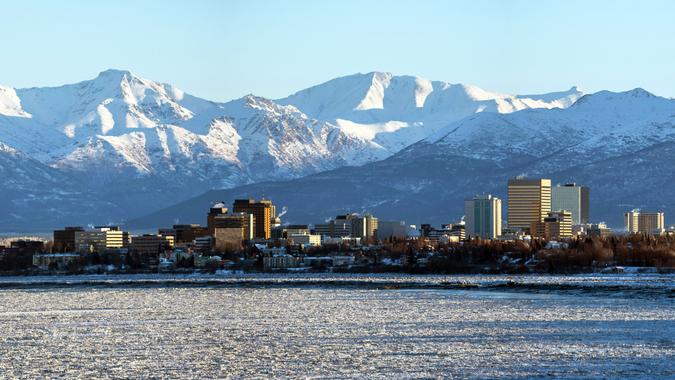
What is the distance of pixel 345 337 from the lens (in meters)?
106

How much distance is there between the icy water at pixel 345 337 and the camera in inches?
3447

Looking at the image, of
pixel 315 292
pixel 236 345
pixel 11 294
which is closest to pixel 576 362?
pixel 236 345

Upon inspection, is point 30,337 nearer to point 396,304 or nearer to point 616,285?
point 396,304

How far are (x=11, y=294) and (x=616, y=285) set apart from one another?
219 ft

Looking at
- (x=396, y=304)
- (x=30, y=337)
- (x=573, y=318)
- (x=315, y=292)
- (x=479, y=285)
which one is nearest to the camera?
(x=30, y=337)

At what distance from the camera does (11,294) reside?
18550cm

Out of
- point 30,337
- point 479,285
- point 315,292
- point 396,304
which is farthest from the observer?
point 479,285

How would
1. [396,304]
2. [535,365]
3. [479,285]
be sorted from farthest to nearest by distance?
[479,285], [396,304], [535,365]

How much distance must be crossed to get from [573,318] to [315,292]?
2440 inches

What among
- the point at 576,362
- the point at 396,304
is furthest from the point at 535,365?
the point at 396,304

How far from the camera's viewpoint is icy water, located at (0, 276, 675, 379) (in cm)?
8756

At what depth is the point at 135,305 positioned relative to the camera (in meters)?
151

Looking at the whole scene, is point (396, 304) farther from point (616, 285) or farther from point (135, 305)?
point (616, 285)

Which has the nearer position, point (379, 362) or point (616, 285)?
point (379, 362)
